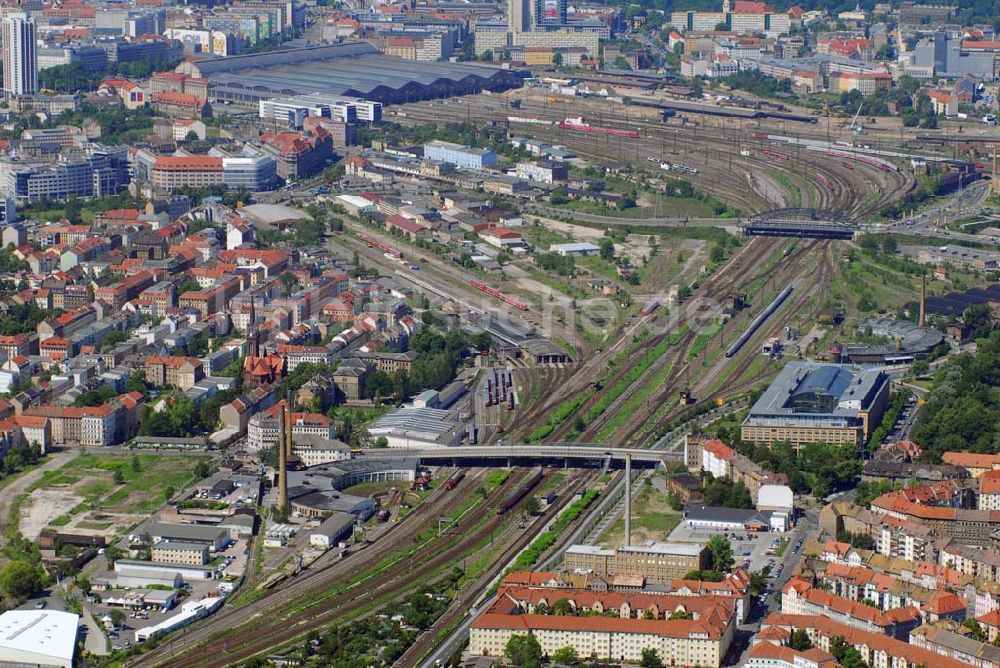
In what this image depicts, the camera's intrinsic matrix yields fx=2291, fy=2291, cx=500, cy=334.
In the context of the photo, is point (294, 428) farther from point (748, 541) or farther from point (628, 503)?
point (748, 541)

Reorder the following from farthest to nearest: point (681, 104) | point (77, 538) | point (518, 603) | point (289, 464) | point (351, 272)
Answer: point (681, 104) < point (351, 272) < point (289, 464) < point (77, 538) < point (518, 603)

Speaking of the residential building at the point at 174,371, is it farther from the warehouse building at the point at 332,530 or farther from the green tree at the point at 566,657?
the green tree at the point at 566,657

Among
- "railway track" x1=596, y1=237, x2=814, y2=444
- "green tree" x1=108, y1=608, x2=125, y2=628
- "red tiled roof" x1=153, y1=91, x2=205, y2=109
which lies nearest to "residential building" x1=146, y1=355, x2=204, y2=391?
"railway track" x1=596, y1=237, x2=814, y2=444

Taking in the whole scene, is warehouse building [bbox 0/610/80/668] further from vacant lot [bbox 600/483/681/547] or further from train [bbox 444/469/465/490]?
vacant lot [bbox 600/483/681/547]

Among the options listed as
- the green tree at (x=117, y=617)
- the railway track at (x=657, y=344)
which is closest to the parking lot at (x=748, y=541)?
the railway track at (x=657, y=344)

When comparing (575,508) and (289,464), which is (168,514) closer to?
(289,464)

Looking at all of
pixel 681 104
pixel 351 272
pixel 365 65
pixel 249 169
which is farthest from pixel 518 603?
pixel 365 65
